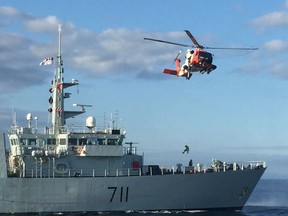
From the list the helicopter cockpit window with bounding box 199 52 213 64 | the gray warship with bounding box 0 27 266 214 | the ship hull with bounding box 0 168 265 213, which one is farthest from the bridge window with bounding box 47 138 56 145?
the helicopter cockpit window with bounding box 199 52 213 64

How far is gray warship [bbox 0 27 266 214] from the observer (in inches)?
1487

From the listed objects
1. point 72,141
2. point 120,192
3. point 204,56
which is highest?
point 204,56

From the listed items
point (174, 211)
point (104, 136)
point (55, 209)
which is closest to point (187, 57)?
point (104, 136)

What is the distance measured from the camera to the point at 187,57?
36188 millimetres

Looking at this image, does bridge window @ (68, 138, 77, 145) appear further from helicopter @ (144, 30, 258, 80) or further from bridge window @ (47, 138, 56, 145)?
helicopter @ (144, 30, 258, 80)

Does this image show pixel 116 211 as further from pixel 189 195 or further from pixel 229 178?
pixel 229 178

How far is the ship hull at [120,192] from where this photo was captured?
123 ft

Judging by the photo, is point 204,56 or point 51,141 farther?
point 51,141

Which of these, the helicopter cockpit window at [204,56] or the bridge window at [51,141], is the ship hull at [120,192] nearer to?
the bridge window at [51,141]

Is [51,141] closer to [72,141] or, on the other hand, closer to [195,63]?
[72,141]

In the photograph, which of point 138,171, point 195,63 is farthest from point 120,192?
point 195,63

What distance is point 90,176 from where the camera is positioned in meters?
38.7

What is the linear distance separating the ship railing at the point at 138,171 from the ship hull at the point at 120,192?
2.16ft

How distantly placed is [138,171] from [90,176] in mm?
3809
